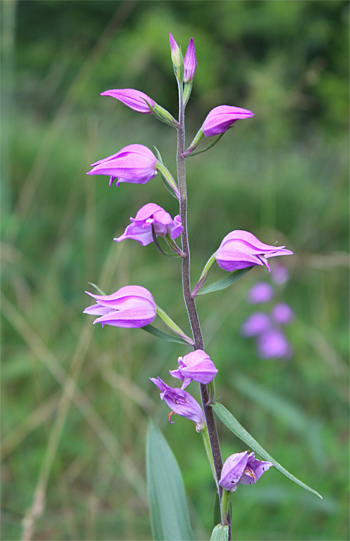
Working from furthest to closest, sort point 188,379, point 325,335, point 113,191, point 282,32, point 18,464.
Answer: point 282,32 → point 113,191 → point 325,335 → point 18,464 → point 188,379

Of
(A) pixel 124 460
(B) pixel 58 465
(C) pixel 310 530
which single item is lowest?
(C) pixel 310 530

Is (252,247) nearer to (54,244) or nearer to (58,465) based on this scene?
(58,465)

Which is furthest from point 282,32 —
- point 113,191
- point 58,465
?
point 58,465

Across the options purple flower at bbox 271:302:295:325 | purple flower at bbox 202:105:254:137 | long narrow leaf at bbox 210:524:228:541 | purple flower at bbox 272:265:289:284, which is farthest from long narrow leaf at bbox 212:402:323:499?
purple flower at bbox 271:302:295:325

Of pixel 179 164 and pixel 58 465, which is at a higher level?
pixel 179 164

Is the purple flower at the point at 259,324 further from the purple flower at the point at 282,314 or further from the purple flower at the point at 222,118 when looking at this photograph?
the purple flower at the point at 222,118

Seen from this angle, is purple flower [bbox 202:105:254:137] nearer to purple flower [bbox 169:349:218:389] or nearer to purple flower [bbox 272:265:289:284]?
purple flower [bbox 169:349:218:389]
